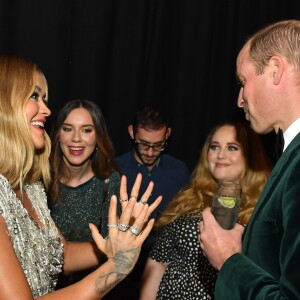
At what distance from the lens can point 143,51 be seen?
145 inches

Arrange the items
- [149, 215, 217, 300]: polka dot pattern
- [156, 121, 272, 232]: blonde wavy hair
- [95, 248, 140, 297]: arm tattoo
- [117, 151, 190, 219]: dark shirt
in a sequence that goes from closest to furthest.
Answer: [95, 248, 140, 297]: arm tattoo → [149, 215, 217, 300]: polka dot pattern → [156, 121, 272, 232]: blonde wavy hair → [117, 151, 190, 219]: dark shirt

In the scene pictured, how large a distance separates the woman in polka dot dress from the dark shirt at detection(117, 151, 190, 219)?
28.7 inches

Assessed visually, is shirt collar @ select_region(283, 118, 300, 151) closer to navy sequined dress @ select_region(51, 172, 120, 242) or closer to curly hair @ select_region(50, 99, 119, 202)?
navy sequined dress @ select_region(51, 172, 120, 242)

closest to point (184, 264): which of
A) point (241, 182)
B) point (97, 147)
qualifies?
point (241, 182)

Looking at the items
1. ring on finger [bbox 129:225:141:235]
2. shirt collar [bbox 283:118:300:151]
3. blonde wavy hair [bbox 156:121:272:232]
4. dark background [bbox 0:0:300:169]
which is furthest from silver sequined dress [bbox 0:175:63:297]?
dark background [bbox 0:0:300:169]

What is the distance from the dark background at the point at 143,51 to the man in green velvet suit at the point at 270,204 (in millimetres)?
1885

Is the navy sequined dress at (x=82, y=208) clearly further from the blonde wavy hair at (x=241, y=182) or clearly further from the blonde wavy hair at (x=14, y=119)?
the blonde wavy hair at (x=14, y=119)


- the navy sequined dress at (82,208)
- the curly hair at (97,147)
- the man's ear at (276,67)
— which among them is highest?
the man's ear at (276,67)

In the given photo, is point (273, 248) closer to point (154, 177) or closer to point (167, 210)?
point (167, 210)

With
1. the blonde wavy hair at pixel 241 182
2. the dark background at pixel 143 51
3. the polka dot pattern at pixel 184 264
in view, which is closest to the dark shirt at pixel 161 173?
the dark background at pixel 143 51

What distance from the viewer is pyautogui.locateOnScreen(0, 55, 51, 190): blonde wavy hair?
1.88m

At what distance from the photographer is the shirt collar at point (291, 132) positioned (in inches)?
61.9

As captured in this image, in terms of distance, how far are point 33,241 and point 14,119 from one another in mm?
422

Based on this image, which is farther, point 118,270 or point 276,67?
point 118,270
